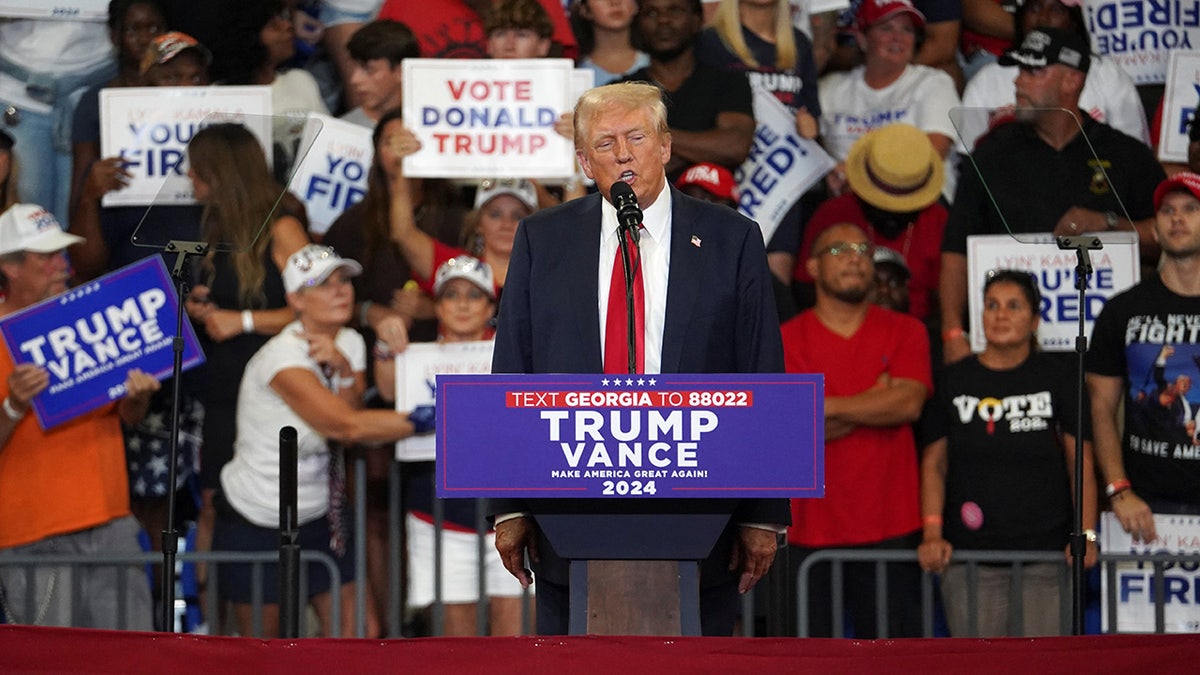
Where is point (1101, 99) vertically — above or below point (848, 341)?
above

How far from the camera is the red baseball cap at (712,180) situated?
6.25 meters

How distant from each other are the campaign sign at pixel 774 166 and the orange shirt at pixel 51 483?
106 inches

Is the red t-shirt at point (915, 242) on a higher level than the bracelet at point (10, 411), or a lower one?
higher

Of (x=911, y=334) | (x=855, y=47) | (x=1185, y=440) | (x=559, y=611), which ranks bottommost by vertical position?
(x=559, y=611)

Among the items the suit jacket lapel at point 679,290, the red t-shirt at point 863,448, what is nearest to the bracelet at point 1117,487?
the red t-shirt at point 863,448

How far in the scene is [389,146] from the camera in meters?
6.39

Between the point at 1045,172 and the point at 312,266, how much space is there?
9.02 ft

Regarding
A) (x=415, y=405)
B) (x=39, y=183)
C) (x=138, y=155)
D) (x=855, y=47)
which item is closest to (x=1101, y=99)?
(x=855, y=47)

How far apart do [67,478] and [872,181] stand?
3273mm

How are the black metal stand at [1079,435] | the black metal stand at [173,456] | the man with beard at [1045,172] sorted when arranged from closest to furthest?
the black metal stand at [173,456] → the black metal stand at [1079,435] → the man with beard at [1045,172]

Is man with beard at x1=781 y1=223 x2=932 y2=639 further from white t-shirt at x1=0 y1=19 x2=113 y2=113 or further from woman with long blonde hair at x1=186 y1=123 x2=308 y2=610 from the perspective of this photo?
white t-shirt at x1=0 y1=19 x2=113 y2=113

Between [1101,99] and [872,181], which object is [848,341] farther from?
[1101,99]

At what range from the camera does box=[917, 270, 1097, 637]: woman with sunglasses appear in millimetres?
5918

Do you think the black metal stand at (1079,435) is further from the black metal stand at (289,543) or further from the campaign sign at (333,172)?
the campaign sign at (333,172)
